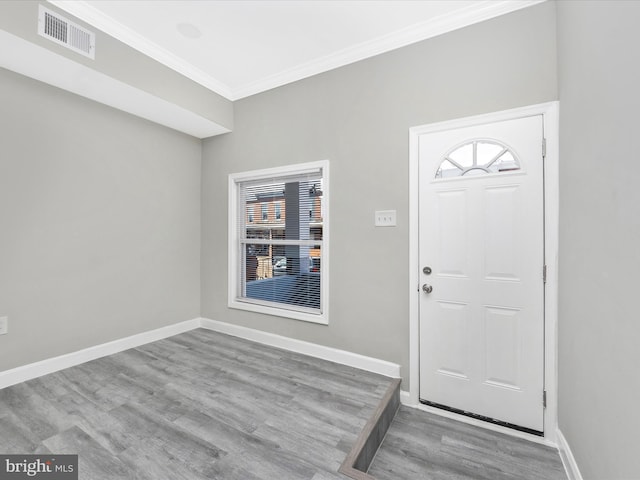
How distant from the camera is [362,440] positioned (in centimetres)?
168

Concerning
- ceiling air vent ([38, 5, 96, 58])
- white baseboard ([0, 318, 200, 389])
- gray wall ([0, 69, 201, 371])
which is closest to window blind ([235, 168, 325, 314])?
gray wall ([0, 69, 201, 371])

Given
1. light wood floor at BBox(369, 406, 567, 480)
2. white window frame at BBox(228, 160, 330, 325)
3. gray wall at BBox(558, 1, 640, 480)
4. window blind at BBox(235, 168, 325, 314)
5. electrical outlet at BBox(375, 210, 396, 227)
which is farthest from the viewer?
window blind at BBox(235, 168, 325, 314)

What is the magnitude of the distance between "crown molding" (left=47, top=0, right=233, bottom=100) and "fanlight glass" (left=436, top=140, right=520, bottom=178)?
2.59 m

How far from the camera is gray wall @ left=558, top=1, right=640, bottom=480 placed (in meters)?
1.02

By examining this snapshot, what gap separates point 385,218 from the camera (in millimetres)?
2469

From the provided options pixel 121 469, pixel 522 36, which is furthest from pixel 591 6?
pixel 121 469

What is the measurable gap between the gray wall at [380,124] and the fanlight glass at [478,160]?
0.26m

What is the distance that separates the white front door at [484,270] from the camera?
77.6 inches

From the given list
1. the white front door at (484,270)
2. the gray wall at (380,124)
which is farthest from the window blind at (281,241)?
the white front door at (484,270)

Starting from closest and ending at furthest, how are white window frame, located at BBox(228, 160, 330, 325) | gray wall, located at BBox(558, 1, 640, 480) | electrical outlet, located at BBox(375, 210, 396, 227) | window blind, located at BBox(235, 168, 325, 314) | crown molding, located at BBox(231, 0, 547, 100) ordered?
1. gray wall, located at BBox(558, 1, 640, 480)
2. crown molding, located at BBox(231, 0, 547, 100)
3. electrical outlet, located at BBox(375, 210, 396, 227)
4. white window frame, located at BBox(228, 160, 330, 325)
5. window blind, located at BBox(235, 168, 325, 314)

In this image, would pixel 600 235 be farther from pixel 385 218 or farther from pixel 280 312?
pixel 280 312

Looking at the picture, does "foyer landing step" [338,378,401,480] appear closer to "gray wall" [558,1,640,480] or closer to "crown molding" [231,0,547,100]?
"gray wall" [558,1,640,480]

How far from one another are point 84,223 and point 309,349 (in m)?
2.43

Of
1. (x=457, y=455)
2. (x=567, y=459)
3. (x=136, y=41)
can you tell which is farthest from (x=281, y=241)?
(x=567, y=459)
